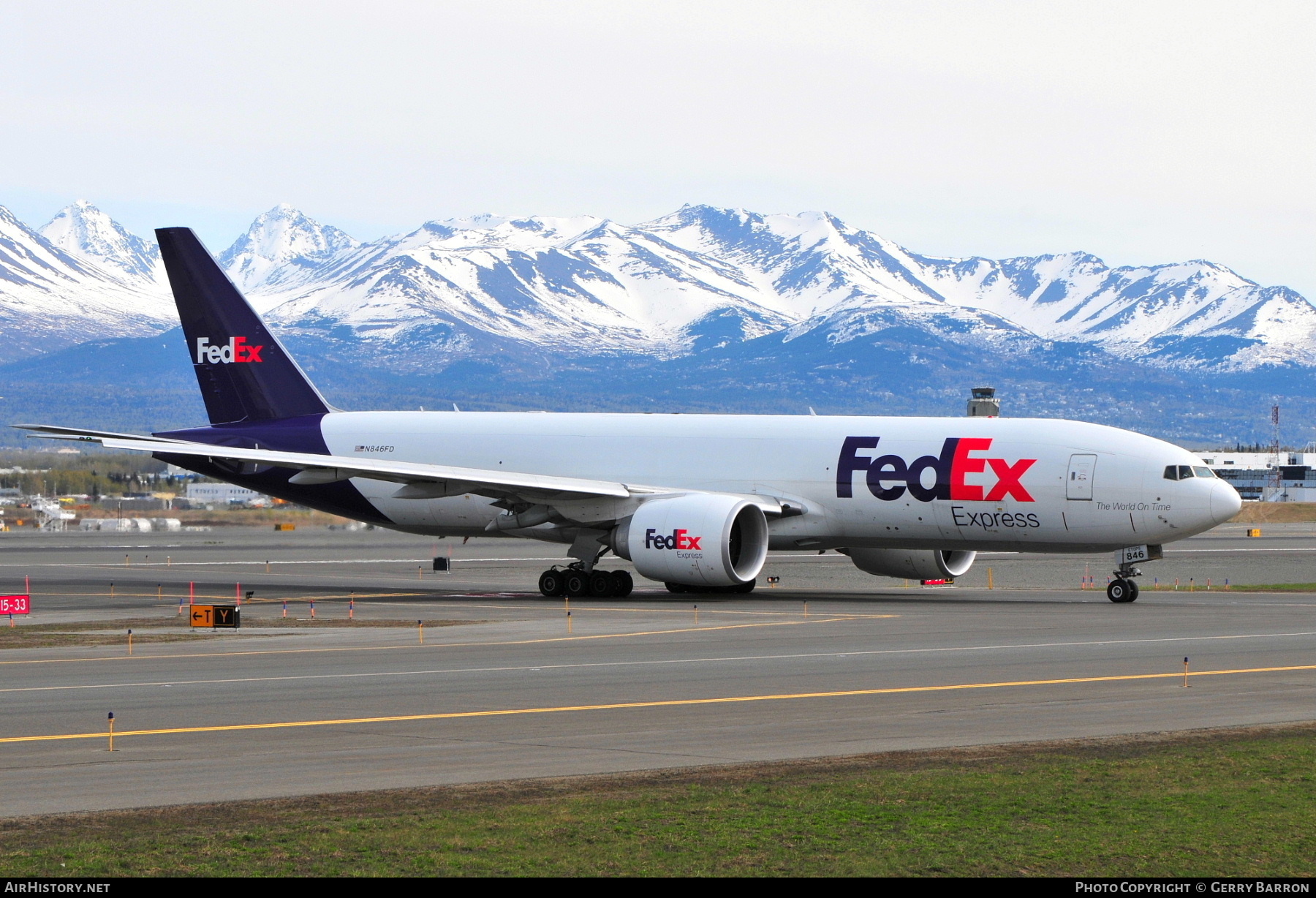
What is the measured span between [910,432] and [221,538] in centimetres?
4938

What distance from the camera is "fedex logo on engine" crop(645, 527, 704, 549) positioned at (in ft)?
127

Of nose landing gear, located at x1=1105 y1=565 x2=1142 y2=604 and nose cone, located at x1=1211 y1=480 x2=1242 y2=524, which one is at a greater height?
nose cone, located at x1=1211 y1=480 x2=1242 y2=524

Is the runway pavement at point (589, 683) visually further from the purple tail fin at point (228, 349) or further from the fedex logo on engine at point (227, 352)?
the fedex logo on engine at point (227, 352)

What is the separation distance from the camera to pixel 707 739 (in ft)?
57.4

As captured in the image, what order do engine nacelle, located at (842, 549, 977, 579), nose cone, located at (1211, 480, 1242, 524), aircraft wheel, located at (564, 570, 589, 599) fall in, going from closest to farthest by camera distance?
nose cone, located at (1211, 480, 1242, 524)
aircraft wheel, located at (564, 570, 589, 599)
engine nacelle, located at (842, 549, 977, 579)

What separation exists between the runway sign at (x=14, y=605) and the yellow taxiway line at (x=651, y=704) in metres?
17.3

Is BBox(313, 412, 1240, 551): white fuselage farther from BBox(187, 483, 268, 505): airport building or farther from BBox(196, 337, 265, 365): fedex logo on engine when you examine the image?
BBox(187, 483, 268, 505): airport building

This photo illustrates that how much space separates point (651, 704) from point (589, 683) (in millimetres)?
2395

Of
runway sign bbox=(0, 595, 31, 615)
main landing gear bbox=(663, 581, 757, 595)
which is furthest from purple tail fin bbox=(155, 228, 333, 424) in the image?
runway sign bbox=(0, 595, 31, 615)

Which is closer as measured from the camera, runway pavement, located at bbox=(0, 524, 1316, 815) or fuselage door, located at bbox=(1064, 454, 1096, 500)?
runway pavement, located at bbox=(0, 524, 1316, 815)

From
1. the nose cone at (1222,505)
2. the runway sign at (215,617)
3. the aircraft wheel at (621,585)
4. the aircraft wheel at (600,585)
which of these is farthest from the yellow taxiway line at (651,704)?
the aircraft wheel at (600,585)

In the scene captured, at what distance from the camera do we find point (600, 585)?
41.7 metres

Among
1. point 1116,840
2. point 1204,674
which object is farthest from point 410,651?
point 1116,840

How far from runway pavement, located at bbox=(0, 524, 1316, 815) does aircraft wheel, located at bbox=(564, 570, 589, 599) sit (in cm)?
105
